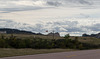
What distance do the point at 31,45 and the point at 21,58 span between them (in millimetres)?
25790

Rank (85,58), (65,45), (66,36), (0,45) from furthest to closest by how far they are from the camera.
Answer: (66,36) < (65,45) < (0,45) < (85,58)

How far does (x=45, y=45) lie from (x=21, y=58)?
24729 millimetres

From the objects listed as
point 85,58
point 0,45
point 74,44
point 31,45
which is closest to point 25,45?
point 31,45

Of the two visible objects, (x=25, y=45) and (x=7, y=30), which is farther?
(x=7, y=30)

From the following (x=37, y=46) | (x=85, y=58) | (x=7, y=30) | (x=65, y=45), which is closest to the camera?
(x=85, y=58)

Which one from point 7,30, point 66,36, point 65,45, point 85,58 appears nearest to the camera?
point 85,58

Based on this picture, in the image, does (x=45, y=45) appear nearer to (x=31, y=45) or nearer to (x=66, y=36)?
(x=31, y=45)

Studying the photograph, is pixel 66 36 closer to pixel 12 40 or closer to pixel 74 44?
pixel 74 44

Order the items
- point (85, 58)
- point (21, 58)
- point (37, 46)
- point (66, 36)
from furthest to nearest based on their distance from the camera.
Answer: point (66, 36) → point (37, 46) → point (85, 58) → point (21, 58)

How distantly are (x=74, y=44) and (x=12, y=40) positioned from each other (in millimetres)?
12154

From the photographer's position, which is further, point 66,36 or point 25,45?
point 66,36

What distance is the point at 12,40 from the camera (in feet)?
144

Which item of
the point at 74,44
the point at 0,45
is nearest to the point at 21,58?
the point at 0,45

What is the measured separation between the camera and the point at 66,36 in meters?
51.4
